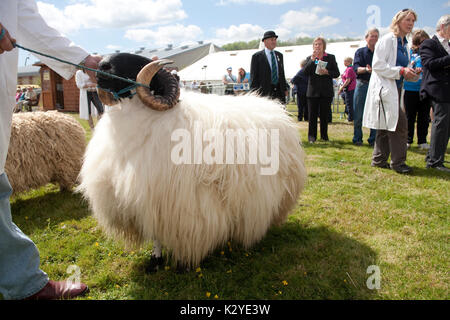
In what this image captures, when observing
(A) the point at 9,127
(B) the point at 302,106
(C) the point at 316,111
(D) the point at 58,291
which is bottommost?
(D) the point at 58,291

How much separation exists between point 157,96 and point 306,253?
1926mm

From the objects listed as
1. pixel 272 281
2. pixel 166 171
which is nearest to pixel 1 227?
pixel 166 171

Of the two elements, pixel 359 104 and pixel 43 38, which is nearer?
pixel 43 38

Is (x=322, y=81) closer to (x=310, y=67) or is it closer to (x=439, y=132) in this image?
(x=310, y=67)

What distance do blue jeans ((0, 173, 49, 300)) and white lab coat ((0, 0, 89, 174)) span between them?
28 centimetres

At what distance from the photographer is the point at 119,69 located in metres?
2.45

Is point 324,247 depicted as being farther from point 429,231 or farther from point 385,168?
point 385,168

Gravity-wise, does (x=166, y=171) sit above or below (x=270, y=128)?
below

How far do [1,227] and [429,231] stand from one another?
382 cm

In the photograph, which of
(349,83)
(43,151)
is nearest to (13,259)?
(43,151)

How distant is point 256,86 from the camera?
6.87 metres

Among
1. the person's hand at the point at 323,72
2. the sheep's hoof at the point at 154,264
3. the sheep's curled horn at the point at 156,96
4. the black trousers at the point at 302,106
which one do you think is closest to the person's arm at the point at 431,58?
the person's hand at the point at 323,72

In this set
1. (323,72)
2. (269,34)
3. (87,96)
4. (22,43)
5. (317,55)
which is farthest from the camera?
(87,96)

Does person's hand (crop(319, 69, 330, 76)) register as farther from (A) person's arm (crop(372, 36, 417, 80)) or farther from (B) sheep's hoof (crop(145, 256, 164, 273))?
(B) sheep's hoof (crop(145, 256, 164, 273))
